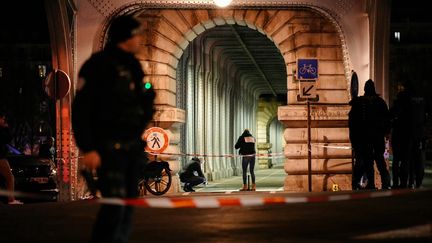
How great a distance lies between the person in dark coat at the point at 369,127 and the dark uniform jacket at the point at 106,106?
35.3ft

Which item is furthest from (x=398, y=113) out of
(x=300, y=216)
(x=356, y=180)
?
(x=300, y=216)

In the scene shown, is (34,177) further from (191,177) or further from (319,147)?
(191,177)

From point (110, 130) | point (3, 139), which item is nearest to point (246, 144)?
point (3, 139)

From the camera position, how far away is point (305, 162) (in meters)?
23.6

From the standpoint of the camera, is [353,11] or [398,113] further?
[353,11]

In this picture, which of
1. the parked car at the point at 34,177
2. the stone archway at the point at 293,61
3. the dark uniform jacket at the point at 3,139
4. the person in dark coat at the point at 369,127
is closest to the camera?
the dark uniform jacket at the point at 3,139

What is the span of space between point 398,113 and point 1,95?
65.6 metres

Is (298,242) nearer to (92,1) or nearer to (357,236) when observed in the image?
(357,236)

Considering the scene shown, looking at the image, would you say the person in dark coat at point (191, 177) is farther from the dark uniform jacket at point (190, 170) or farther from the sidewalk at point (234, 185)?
the sidewalk at point (234, 185)

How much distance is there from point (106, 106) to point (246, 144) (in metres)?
20.5

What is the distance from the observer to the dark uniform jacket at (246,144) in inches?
1070

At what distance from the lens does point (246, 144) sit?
27.2 m

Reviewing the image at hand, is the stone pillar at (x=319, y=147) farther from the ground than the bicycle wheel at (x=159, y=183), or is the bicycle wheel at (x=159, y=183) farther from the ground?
the stone pillar at (x=319, y=147)

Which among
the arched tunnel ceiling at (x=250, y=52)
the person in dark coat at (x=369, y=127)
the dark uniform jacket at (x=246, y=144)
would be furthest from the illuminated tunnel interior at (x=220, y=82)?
the person in dark coat at (x=369, y=127)
